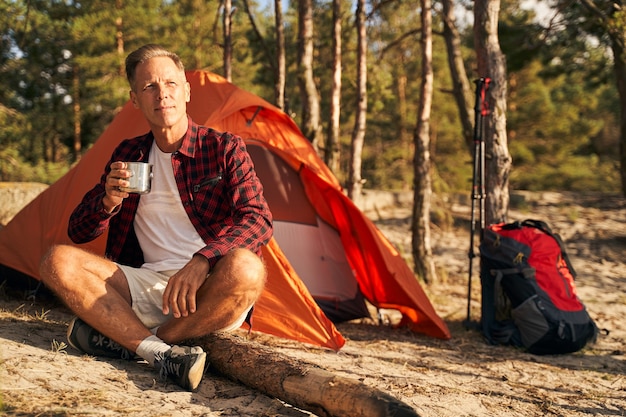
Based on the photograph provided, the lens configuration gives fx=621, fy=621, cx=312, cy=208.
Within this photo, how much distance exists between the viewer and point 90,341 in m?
2.82

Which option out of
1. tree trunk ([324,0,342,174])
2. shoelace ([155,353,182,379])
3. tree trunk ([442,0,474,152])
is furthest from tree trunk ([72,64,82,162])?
shoelace ([155,353,182,379])

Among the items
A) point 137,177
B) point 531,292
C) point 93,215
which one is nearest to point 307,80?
point 531,292

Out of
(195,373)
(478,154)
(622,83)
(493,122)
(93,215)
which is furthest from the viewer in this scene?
(622,83)

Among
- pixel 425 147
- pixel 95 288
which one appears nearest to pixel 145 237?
pixel 95 288

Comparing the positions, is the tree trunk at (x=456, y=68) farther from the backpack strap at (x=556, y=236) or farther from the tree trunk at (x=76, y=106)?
the tree trunk at (x=76, y=106)

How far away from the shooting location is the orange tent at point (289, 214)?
4668mm

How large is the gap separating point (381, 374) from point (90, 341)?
1545 millimetres

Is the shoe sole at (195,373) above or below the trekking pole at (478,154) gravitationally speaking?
below

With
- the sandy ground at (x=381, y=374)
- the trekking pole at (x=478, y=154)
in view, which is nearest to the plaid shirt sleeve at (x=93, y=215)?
the sandy ground at (x=381, y=374)

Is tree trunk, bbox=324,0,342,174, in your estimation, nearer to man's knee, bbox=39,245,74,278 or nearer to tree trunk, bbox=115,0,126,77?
man's knee, bbox=39,245,74,278

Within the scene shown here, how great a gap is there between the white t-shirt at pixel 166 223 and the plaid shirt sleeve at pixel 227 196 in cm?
7

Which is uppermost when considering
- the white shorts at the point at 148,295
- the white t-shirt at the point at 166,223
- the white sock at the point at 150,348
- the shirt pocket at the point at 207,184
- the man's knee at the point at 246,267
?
the shirt pocket at the point at 207,184

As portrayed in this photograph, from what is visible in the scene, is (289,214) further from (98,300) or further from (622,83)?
(622,83)

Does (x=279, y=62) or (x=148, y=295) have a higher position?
(x=279, y=62)
